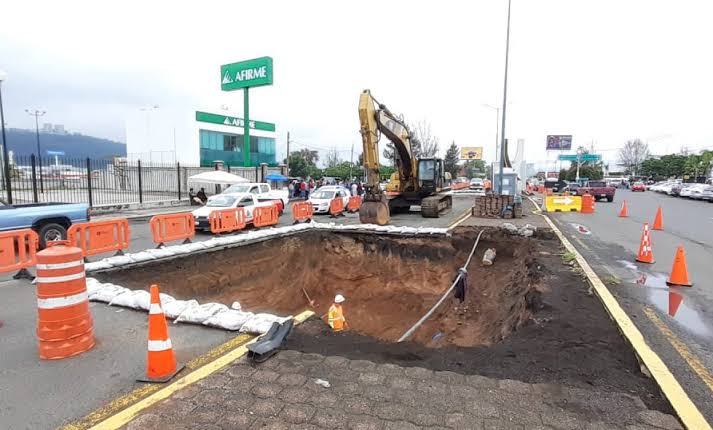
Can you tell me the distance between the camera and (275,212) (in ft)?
51.1

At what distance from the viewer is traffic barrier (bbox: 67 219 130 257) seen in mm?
7988

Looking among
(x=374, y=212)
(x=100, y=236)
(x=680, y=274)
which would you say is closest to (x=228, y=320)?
(x=100, y=236)

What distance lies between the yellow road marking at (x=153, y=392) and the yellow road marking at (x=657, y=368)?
12.5ft

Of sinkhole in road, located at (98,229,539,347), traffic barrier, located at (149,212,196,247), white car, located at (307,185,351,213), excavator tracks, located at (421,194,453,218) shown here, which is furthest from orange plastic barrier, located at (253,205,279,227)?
excavator tracks, located at (421,194,453,218)

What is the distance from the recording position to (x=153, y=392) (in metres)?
3.26

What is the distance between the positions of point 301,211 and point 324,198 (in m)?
4.64

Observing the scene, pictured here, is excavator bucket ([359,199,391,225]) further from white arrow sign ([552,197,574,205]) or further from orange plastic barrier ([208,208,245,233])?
white arrow sign ([552,197,574,205])

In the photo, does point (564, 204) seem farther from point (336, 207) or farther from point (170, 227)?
point (170, 227)

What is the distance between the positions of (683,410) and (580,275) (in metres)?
4.70

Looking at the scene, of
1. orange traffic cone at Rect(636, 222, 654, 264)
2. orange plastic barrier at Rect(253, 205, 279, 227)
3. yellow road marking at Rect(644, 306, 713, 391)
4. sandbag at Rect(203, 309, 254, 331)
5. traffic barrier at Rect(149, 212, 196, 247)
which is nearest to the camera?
yellow road marking at Rect(644, 306, 713, 391)

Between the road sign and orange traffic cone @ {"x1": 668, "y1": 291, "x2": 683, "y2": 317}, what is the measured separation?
16979 millimetres

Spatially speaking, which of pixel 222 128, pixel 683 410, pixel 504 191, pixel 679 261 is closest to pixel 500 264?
pixel 679 261

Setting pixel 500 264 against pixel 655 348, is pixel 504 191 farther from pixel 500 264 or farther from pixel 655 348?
pixel 655 348

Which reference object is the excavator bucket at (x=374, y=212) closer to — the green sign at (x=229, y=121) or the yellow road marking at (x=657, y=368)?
the yellow road marking at (x=657, y=368)
